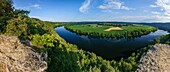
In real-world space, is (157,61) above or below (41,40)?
below

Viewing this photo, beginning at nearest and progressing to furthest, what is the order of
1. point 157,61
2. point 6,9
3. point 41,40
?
point 41,40
point 6,9
point 157,61

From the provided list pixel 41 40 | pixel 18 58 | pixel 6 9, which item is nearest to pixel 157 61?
pixel 41 40

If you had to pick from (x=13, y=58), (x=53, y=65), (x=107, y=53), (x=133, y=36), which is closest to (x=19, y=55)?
(x=13, y=58)

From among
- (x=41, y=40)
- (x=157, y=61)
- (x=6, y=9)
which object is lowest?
(x=157, y=61)

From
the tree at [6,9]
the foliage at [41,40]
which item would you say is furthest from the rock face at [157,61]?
the tree at [6,9]

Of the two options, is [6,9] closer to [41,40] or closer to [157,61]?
[41,40]

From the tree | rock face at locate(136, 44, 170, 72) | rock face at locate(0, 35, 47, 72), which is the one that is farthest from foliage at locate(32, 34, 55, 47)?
rock face at locate(136, 44, 170, 72)
